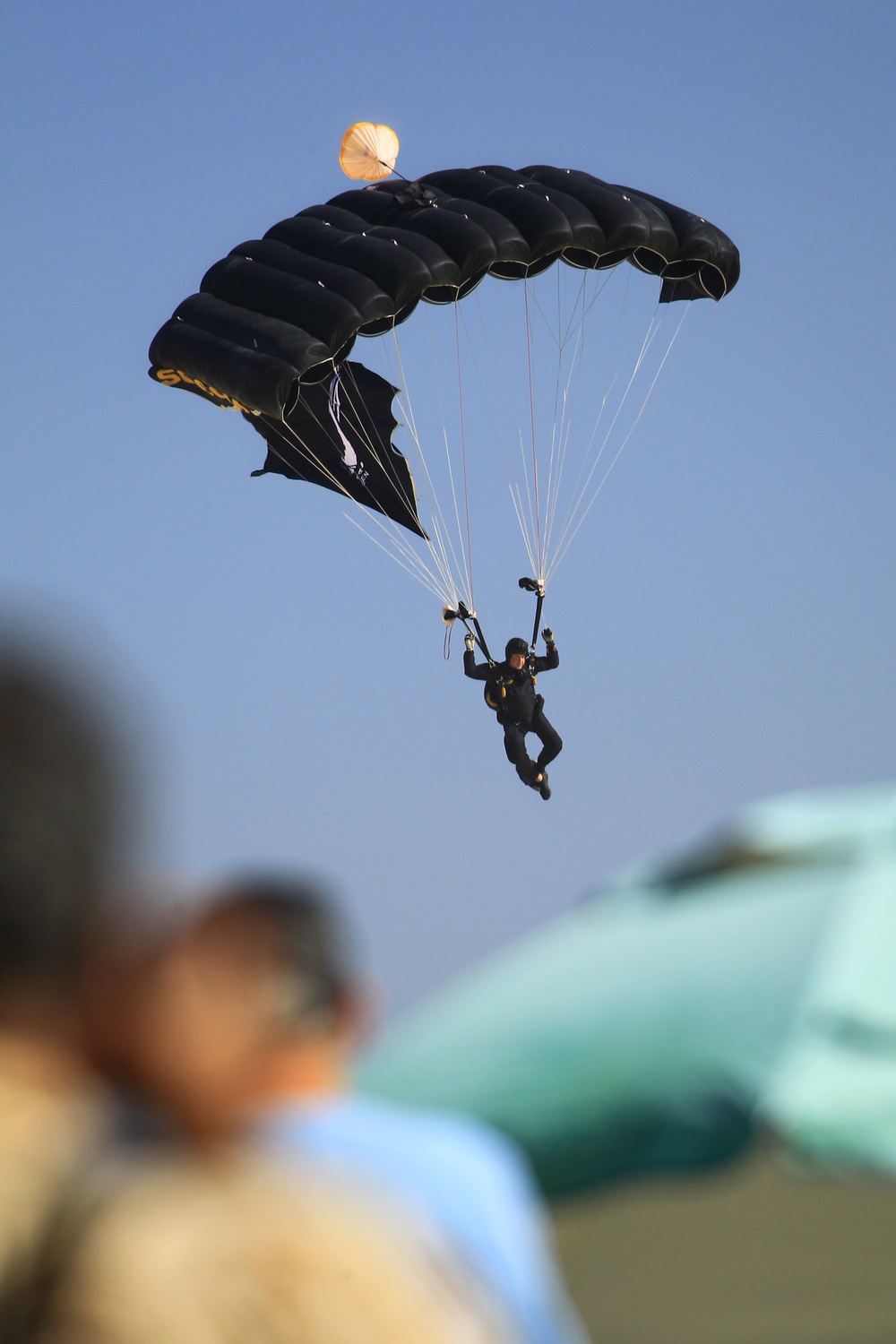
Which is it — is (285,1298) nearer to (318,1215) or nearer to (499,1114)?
(318,1215)

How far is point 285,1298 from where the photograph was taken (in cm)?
70

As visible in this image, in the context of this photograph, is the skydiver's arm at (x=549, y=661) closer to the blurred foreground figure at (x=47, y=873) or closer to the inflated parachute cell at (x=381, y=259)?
the inflated parachute cell at (x=381, y=259)

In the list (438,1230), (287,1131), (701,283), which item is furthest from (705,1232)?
(701,283)

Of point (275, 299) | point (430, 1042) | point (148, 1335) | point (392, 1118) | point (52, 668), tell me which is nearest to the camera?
point (148, 1335)

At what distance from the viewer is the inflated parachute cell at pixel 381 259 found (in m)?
11.9

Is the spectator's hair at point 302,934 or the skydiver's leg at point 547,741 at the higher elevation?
the spectator's hair at point 302,934

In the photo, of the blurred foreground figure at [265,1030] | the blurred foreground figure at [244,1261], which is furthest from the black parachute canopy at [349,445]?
the blurred foreground figure at [244,1261]

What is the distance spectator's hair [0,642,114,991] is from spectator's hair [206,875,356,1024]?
0.11 m

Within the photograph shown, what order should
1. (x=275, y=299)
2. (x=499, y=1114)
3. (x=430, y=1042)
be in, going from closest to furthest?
(x=499, y=1114) < (x=430, y=1042) < (x=275, y=299)

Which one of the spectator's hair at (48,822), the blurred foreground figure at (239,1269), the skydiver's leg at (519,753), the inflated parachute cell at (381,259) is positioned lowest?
the skydiver's leg at (519,753)

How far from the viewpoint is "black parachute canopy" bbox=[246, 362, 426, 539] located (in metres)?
14.7

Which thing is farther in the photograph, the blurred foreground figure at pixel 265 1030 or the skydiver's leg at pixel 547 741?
the skydiver's leg at pixel 547 741

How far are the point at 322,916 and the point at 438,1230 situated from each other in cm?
30

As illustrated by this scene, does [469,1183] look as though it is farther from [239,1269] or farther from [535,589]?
[535,589]
